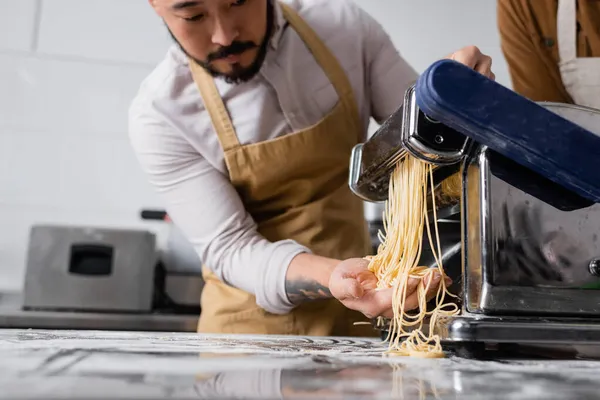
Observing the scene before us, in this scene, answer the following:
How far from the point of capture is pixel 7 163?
2.40 m

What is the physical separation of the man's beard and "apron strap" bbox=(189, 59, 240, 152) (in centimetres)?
3

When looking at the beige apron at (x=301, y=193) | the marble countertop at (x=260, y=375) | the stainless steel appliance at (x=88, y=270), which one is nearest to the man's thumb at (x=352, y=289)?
the marble countertop at (x=260, y=375)

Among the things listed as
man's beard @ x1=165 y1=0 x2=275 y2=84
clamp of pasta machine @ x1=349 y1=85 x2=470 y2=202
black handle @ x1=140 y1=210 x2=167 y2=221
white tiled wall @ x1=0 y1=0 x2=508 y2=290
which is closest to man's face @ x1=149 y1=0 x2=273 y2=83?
man's beard @ x1=165 y1=0 x2=275 y2=84

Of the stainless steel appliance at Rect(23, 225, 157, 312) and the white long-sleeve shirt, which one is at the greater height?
the white long-sleeve shirt

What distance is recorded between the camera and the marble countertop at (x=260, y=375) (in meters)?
0.46

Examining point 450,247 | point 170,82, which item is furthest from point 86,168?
point 450,247

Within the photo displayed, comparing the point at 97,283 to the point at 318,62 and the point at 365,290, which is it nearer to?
the point at 318,62

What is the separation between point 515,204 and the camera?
77cm

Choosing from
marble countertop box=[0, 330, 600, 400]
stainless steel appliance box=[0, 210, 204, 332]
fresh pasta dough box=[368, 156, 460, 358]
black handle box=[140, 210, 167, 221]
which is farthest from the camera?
black handle box=[140, 210, 167, 221]

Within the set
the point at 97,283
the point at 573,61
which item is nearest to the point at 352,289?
the point at 573,61

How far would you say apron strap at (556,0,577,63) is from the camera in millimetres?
1545

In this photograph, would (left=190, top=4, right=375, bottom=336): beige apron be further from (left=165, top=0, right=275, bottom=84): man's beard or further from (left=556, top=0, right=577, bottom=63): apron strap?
(left=556, top=0, right=577, bottom=63): apron strap

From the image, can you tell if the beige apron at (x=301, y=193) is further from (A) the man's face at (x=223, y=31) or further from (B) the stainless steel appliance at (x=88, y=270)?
(B) the stainless steel appliance at (x=88, y=270)

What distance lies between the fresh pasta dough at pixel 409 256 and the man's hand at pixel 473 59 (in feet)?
0.67
